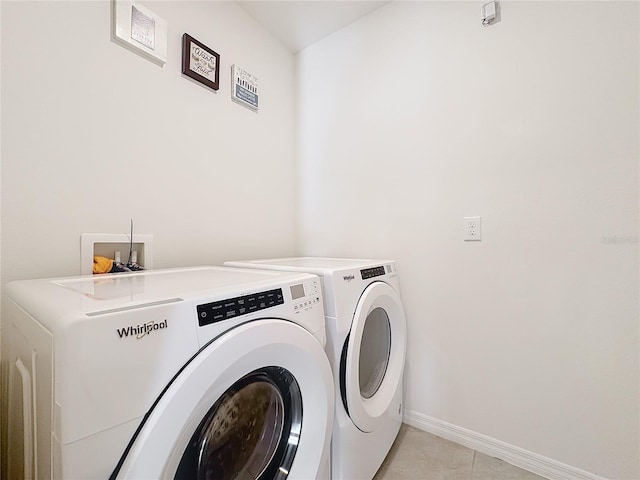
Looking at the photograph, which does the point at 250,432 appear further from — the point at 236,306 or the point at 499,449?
the point at 499,449

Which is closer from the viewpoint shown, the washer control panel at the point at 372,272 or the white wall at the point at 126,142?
the white wall at the point at 126,142

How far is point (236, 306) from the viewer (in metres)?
0.64

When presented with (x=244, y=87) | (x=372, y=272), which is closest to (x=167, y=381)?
(x=372, y=272)

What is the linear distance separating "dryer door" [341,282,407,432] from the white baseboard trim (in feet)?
1.25

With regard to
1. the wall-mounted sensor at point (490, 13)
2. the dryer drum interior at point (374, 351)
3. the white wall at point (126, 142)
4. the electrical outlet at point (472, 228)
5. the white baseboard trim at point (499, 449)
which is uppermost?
the wall-mounted sensor at point (490, 13)

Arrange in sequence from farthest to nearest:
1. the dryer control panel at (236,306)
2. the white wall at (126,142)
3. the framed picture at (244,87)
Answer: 1. the framed picture at (244,87)
2. the white wall at (126,142)
3. the dryer control panel at (236,306)

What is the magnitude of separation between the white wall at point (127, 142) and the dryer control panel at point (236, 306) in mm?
797

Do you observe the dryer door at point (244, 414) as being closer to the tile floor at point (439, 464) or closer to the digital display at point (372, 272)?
the digital display at point (372, 272)

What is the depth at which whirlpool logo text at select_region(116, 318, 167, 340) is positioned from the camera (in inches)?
18.5

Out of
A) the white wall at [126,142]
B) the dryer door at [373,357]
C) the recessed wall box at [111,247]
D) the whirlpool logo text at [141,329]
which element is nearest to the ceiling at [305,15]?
the white wall at [126,142]

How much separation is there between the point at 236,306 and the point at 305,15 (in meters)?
1.81

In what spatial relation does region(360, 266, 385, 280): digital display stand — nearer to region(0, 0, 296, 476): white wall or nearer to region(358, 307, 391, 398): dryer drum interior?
region(358, 307, 391, 398): dryer drum interior

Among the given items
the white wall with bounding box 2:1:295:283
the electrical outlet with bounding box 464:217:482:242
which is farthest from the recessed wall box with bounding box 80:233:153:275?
the electrical outlet with bounding box 464:217:482:242

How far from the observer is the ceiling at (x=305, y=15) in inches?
64.6
